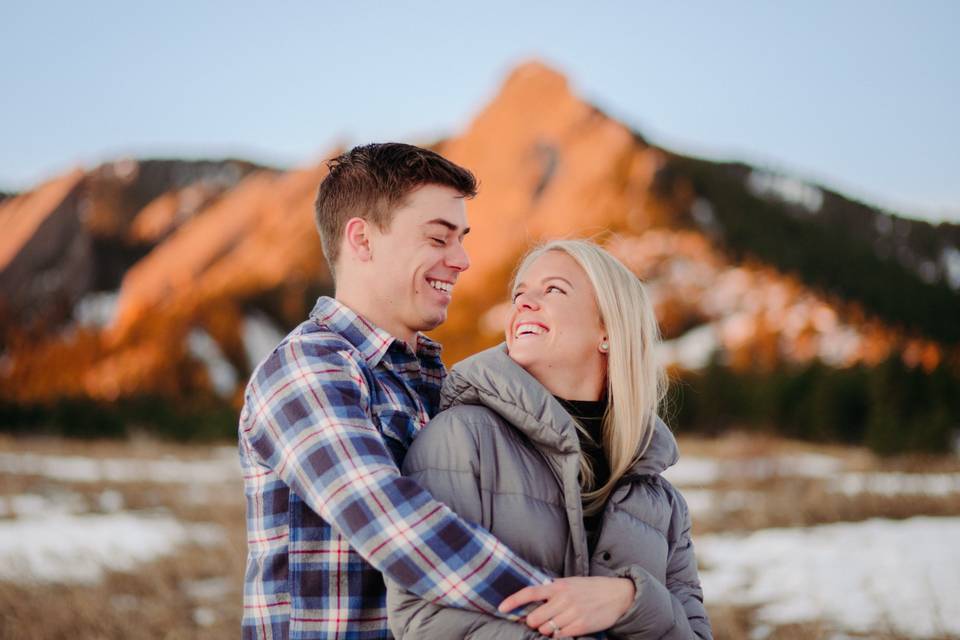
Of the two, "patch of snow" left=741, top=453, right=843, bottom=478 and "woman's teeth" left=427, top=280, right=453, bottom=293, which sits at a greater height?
"woman's teeth" left=427, top=280, right=453, bottom=293

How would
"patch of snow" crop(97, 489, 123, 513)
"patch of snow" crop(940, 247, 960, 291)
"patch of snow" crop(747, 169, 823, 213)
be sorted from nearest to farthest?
"patch of snow" crop(97, 489, 123, 513)
"patch of snow" crop(940, 247, 960, 291)
"patch of snow" crop(747, 169, 823, 213)

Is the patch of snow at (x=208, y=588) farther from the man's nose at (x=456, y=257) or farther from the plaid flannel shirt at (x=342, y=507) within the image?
the man's nose at (x=456, y=257)

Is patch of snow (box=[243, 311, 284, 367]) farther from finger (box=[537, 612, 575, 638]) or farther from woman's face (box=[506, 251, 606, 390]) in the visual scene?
finger (box=[537, 612, 575, 638])

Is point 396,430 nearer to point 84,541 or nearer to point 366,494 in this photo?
point 366,494

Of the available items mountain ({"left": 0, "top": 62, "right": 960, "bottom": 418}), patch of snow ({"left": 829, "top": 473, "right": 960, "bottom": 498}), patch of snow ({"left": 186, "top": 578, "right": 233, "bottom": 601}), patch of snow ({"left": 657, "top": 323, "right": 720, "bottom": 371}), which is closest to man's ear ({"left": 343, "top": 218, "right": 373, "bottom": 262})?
patch of snow ({"left": 186, "top": 578, "right": 233, "bottom": 601})

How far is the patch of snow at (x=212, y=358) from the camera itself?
4934 centimetres

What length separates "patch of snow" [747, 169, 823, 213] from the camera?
65.5 meters

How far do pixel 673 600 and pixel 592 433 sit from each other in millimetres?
474

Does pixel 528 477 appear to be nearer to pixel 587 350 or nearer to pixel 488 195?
pixel 587 350

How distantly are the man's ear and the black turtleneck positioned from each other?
68 centimetres

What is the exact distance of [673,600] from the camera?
207 cm

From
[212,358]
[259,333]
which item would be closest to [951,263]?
[259,333]

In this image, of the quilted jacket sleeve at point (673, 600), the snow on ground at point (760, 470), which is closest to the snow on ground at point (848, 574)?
the quilted jacket sleeve at point (673, 600)

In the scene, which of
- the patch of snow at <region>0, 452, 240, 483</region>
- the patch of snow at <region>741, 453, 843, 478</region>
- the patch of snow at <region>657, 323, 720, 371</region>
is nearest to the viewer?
the patch of snow at <region>741, 453, 843, 478</region>
